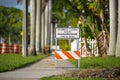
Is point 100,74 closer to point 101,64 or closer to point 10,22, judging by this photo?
point 101,64

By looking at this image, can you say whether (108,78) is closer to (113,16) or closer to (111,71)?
(111,71)

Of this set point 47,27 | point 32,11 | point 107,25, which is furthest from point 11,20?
point 107,25

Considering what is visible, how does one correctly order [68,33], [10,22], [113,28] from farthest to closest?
[10,22], [113,28], [68,33]

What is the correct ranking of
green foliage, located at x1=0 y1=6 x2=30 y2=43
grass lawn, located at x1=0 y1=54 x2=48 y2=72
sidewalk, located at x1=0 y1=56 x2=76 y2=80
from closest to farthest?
sidewalk, located at x1=0 y1=56 x2=76 y2=80 → grass lawn, located at x1=0 y1=54 x2=48 y2=72 → green foliage, located at x1=0 y1=6 x2=30 y2=43

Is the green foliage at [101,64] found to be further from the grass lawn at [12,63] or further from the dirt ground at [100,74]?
the dirt ground at [100,74]

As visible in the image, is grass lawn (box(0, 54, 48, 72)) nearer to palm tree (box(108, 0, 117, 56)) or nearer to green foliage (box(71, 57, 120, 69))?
green foliage (box(71, 57, 120, 69))

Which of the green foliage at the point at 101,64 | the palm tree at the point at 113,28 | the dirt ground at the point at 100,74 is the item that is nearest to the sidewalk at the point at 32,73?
the green foliage at the point at 101,64

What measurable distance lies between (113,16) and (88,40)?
8.55 meters

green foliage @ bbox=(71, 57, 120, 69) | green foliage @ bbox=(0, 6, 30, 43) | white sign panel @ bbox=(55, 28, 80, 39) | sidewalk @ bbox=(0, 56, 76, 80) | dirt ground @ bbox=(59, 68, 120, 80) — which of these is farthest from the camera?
green foliage @ bbox=(0, 6, 30, 43)

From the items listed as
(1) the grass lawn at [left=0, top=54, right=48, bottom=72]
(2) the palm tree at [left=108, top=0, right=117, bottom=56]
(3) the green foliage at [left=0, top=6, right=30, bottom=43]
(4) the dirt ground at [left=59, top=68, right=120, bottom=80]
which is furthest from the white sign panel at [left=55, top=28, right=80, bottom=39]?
(3) the green foliage at [left=0, top=6, right=30, bottom=43]

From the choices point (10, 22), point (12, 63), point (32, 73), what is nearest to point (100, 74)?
point (32, 73)

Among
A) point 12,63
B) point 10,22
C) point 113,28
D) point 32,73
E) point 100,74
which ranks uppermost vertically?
point 113,28

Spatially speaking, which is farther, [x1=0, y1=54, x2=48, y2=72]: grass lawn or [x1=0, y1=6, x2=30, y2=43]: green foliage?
[x1=0, y1=6, x2=30, y2=43]: green foliage

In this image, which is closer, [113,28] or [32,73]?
[32,73]
